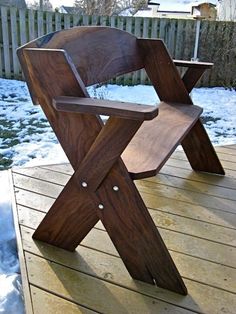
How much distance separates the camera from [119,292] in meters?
1.30

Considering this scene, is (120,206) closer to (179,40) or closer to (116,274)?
(116,274)

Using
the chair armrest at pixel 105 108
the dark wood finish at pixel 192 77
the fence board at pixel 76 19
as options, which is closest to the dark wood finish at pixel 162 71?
the dark wood finish at pixel 192 77

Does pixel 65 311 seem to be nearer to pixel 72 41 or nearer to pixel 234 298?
pixel 234 298

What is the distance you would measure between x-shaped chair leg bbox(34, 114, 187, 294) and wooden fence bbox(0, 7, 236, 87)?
4755mm

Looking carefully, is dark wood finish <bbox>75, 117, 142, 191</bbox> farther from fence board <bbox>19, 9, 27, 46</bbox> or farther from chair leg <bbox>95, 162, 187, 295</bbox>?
fence board <bbox>19, 9, 27, 46</bbox>

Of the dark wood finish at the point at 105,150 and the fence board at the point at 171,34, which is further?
the fence board at the point at 171,34

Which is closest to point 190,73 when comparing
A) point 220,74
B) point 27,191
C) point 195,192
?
point 195,192

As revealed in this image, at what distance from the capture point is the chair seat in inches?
54.2

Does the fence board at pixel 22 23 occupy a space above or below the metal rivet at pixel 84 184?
above

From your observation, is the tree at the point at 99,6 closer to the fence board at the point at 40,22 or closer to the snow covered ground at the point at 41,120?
the fence board at the point at 40,22

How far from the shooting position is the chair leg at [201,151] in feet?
7.20

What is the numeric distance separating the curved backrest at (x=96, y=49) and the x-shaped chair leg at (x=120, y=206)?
1.77 ft

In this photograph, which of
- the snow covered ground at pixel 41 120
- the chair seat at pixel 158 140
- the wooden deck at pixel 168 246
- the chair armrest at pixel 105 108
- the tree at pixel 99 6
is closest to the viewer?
the chair armrest at pixel 105 108

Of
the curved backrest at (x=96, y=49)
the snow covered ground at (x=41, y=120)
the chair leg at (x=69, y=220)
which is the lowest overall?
the snow covered ground at (x=41, y=120)
